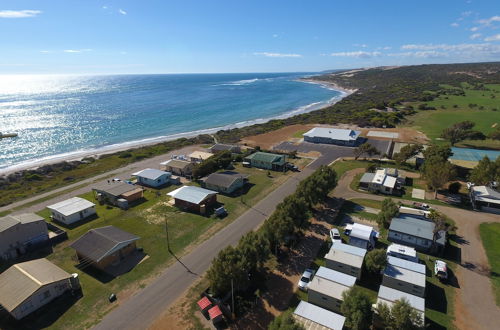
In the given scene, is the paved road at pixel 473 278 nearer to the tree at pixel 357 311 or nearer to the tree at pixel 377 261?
the tree at pixel 377 261

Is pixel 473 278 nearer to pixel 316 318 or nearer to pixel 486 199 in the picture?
pixel 316 318

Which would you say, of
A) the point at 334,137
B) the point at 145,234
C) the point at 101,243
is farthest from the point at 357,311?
the point at 334,137

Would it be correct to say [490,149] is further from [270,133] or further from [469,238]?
[270,133]

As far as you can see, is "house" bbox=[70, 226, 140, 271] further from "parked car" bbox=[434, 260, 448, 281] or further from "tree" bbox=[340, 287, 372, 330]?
"parked car" bbox=[434, 260, 448, 281]

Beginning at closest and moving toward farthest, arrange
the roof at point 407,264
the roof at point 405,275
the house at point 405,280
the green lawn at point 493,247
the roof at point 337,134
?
1. the house at point 405,280
2. the roof at point 405,275
3. the roof at point 407,264
4. the green lawn at point 493,247
5. the roof at point 337,134

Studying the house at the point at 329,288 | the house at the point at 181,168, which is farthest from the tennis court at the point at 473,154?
the house at the point at 181,168

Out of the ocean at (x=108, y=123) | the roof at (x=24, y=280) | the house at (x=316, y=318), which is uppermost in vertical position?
the roof at (x=24, y=280)
